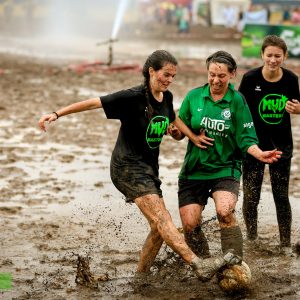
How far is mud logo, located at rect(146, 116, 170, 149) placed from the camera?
241 inches

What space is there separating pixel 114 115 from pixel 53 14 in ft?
169

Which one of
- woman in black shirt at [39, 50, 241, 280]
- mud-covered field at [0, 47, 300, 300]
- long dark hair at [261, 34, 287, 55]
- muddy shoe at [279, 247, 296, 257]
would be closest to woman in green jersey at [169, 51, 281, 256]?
woman in black shirt at [39, 50, 241, 280]

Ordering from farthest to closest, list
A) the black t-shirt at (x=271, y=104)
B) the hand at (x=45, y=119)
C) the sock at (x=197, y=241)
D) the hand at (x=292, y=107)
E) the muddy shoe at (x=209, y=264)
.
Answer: the black t-shirt at (x=271, y=104)
the hand at (x=292, y=107)
the sock at (x=197, y=241)
the hand at (x=45, y=119)
the muddy shoe at (x=209, y=264)

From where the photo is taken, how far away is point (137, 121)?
241 inches

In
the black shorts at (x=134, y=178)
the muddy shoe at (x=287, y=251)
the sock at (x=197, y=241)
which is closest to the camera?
the black shorts at (x=134, y=178)

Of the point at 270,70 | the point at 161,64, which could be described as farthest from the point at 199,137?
the point at 270,70

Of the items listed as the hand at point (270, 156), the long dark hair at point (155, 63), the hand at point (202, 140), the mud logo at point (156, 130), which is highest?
the long dark hair at point (155, 63)

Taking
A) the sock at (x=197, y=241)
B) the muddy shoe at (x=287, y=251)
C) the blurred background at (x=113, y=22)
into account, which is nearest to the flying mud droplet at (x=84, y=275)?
the sock at (x=197, y=241)

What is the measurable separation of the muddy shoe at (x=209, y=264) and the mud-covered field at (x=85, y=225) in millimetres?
326

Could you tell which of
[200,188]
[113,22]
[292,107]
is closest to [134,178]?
[200,188]

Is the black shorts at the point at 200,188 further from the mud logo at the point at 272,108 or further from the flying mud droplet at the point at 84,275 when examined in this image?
the mud logo at the point at 272,108

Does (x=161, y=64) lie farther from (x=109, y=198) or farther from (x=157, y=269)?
(x=109, y=198)

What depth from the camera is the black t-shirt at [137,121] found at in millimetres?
6094

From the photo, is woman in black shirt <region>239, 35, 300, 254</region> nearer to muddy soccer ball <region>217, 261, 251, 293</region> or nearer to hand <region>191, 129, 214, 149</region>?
hand <region>191, 129, 214, 149</region>
